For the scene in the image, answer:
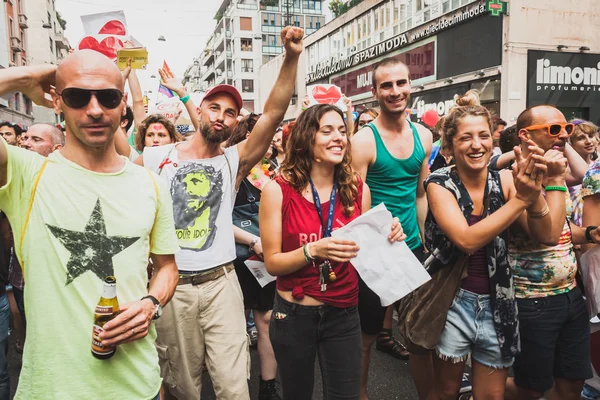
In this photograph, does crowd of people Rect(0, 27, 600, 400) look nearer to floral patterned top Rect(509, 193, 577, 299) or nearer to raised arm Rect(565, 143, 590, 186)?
floral patterned top Rect(509, 193, 577, 299)

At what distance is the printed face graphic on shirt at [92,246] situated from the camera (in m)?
1.71

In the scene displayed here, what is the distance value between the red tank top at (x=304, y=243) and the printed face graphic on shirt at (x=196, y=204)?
57 centimetres

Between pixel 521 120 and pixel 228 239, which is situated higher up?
pixel 521 120

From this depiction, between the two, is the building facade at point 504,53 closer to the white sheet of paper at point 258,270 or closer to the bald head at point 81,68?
the white sheet of paper at point 258,270

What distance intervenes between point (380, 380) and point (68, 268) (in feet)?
9.92

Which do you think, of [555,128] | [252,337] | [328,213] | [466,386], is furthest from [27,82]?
[252,337]

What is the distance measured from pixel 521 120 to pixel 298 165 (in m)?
1.43

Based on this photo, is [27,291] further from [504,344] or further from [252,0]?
[252,0]

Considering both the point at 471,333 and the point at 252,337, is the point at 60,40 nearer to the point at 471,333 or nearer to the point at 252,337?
the point at 252,337

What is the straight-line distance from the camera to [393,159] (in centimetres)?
338

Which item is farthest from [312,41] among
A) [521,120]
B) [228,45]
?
[228,45]

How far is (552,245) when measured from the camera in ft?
8.50

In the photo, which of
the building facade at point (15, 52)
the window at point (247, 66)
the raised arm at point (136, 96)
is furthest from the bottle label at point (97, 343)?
the window at point (247, 66)

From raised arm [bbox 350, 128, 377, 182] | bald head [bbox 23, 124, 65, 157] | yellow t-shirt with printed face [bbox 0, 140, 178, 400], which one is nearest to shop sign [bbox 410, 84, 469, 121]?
raised arm [bbox 350, 128, 377, 182]
